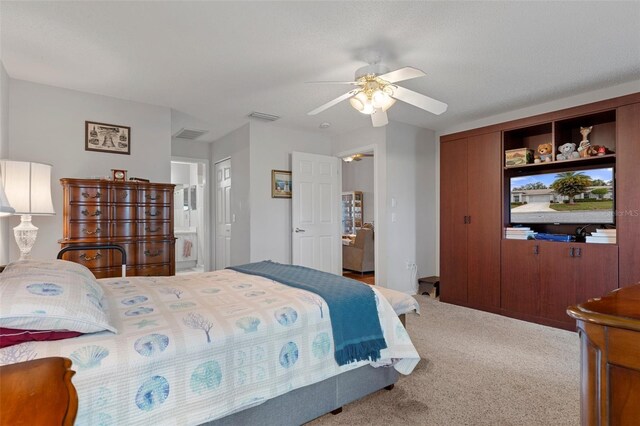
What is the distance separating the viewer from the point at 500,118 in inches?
168

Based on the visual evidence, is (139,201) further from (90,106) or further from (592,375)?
(592,375)

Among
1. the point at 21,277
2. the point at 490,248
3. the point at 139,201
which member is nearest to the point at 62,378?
the point at 21,277

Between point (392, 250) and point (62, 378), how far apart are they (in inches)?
168

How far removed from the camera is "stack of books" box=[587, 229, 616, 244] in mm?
3145

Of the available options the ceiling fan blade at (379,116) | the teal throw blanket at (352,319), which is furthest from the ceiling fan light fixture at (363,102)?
the teal throw blanket at (352,319)

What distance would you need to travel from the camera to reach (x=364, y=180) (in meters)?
8.77

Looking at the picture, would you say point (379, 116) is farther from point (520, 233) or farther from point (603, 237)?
point (603, 237)

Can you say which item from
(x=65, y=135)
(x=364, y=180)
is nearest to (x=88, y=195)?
(x=65, y=135)

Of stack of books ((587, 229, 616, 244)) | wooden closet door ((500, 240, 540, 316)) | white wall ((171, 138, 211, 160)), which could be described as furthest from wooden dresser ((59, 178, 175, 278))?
stack of books ((587, 229, 616, 244))

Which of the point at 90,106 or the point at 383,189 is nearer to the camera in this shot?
the point at 90,106

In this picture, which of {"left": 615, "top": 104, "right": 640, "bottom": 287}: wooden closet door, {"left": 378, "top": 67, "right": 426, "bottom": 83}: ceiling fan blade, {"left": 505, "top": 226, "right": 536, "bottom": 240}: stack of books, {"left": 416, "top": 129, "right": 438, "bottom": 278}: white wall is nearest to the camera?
{"left": 378, "top": 67, "right": 426, "bottom": 83}: ceiling fan blade

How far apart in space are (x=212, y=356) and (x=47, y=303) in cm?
62

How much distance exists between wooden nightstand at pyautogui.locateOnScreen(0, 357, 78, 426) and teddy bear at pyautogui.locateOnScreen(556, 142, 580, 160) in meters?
4.27

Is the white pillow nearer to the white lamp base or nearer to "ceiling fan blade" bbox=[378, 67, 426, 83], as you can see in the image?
the white lamp base
